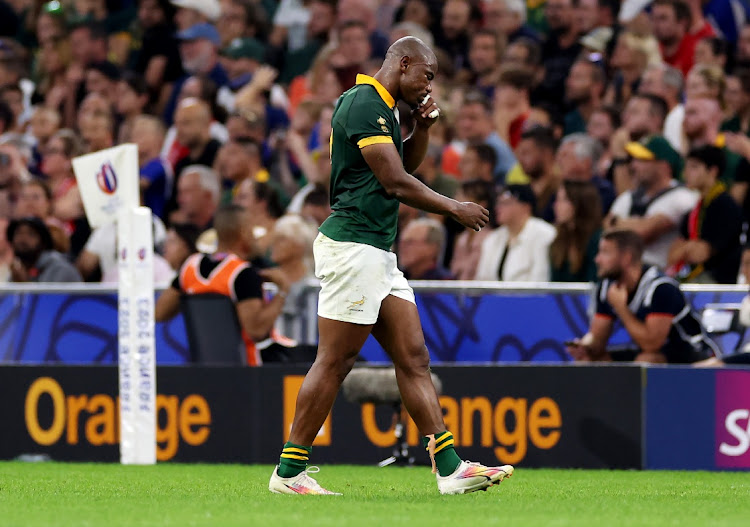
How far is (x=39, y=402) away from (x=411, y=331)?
497cm

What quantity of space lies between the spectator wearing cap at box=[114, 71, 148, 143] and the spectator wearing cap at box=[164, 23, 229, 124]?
317 millimetres

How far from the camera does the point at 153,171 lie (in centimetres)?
1515

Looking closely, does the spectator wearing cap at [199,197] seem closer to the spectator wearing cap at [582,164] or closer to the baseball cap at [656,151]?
the spectator wearing cap at [582,164]

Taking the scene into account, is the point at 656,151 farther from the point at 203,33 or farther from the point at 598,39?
the point at 203,33

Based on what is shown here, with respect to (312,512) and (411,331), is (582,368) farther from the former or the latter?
(312,512)

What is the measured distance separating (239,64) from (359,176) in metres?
9.41

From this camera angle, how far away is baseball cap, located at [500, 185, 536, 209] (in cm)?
1252

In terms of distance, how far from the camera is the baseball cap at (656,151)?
12.3m

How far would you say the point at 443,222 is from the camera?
13.6m

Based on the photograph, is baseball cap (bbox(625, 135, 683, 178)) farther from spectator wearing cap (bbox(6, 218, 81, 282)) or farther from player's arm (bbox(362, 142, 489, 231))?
player's arm (bbox(362, 142, 489, 231))

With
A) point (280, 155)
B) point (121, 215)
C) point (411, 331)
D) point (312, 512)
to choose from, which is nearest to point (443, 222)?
point (280, 155)

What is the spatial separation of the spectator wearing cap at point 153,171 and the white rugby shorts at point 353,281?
25.1 ft

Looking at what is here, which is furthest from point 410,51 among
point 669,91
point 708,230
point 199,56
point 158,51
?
point 158,51

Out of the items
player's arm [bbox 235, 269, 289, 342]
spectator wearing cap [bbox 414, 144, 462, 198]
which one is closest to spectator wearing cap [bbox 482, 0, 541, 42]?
spectator wearing cap [bbox 414, 144, 462, 198]
